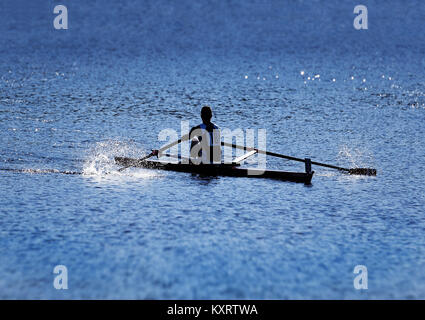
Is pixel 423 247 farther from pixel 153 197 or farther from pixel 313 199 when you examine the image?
pixel 153 197

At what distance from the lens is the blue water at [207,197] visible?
1009cm

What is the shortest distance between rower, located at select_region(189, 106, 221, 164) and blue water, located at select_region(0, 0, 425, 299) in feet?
2.13

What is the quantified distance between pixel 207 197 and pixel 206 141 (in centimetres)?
209

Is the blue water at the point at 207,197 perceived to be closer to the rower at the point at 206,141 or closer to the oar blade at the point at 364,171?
the oar blade at the point at 364,171

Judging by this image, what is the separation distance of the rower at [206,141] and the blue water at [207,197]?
0.65 m

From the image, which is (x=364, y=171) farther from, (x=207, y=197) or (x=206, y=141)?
(x=207, y=197)

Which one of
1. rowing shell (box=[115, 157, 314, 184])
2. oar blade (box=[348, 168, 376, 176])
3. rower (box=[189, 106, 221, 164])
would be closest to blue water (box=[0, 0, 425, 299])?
rowing shell (box=[115, 157, 314, 184])

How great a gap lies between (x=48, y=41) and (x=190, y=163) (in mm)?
91876

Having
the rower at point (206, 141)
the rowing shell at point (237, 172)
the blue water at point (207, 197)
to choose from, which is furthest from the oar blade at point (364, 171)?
the rower at point (206, 141)

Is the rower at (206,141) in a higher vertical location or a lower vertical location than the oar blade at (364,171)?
higher

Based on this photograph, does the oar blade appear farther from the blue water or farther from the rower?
the rower

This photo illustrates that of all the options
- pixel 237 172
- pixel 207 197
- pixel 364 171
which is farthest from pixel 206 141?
pixel 364 171

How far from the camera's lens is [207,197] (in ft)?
49.0

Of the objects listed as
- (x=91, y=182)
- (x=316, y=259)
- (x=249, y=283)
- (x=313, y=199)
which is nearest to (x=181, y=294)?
(x=249, y=283)
